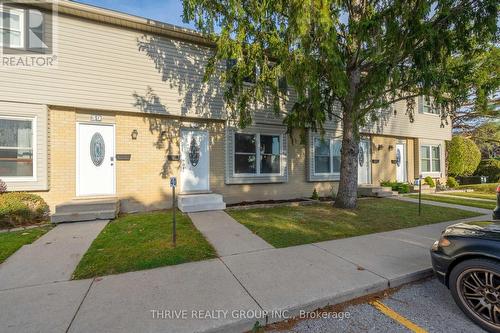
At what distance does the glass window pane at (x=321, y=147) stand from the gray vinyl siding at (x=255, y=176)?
5.00 ft

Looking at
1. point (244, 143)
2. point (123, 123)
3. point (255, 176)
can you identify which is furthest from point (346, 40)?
point (123, 123)

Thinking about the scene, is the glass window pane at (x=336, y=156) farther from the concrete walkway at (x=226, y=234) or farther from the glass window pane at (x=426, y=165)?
the glass window pane at (x=426, y=165)

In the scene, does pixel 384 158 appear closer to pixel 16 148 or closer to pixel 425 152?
pixel 425 152

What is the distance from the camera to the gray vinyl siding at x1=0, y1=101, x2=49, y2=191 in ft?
21.4

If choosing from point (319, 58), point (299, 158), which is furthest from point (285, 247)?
point (299, 158)

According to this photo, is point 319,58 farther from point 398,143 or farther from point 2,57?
point 398,143

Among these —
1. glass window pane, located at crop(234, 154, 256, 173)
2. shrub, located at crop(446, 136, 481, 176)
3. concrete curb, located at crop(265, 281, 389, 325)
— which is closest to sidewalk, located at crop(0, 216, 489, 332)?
concrete curb, located at crop(265, 281, 389, 325)

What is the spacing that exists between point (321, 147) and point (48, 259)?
31.8 feet

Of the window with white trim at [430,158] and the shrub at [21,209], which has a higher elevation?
the window with white trim at [430,158]

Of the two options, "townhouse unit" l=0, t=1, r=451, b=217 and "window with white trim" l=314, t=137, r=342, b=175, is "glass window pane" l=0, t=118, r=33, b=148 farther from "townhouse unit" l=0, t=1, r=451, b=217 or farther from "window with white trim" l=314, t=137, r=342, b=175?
"window with white trim" l=314, t=137, r=342, b=175

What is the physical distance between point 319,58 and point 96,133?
6696 mm

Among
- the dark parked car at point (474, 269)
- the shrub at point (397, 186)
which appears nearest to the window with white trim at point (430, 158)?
the shrub at point (397, 186)

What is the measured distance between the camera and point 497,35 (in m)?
6.50

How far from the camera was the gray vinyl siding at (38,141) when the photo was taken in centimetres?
652
